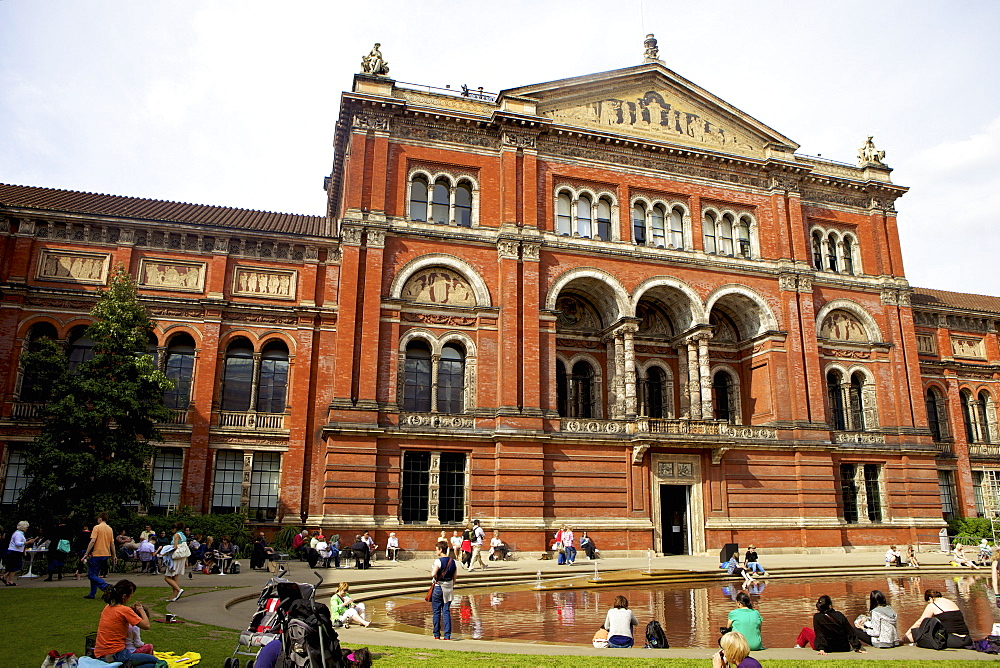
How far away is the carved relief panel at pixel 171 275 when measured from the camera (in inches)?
1236

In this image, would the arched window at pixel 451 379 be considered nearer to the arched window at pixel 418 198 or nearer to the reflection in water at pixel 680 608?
the arched window at pixel 418 198

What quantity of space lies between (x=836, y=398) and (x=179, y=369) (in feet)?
105

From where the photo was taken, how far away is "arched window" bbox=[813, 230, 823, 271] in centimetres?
3841

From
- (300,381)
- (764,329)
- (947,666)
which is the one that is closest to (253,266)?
(300,381)

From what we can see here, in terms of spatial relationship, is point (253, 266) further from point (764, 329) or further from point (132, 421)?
point (764, 329)

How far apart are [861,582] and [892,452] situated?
13992 mm

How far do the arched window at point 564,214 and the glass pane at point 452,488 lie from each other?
1165 cm

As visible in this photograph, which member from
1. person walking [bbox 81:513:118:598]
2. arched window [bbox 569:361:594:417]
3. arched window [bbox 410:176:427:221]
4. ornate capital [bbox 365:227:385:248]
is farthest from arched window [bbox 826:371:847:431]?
person walking [bbox 81:513:118:598]

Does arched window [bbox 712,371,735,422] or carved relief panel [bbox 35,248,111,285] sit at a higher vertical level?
carved relief panel [bbox 35,248,111,285]

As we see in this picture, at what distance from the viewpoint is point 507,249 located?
1255 inches

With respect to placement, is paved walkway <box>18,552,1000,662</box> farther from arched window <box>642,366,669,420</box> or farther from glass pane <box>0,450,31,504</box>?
glass pane <box>0,450,31,504</box>

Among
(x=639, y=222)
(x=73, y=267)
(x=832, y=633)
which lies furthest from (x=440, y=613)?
(x=639, y=222)

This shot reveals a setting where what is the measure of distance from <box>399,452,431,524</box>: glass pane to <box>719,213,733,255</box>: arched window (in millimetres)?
18167

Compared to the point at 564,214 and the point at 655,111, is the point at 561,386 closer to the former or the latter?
the point at 564,214
